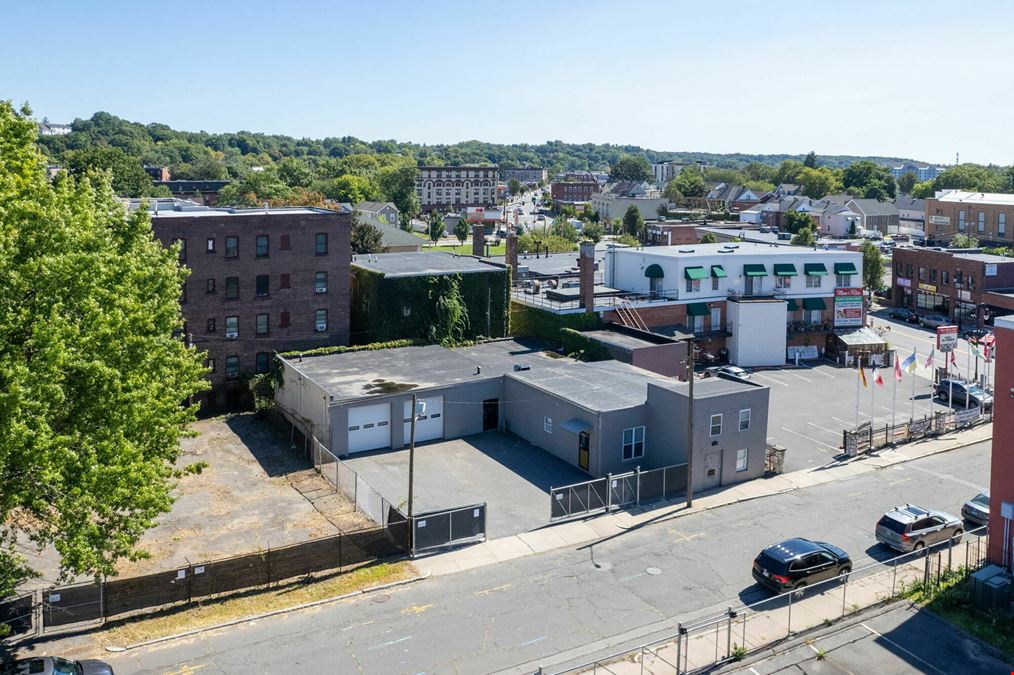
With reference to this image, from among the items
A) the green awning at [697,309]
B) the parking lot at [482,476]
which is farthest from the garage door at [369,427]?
the green awning at [697,309]

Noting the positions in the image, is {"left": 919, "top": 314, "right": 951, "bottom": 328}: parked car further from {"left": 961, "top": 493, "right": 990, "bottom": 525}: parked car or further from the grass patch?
the grass patch

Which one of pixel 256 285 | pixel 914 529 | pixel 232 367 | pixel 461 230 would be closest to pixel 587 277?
pixel 256 285

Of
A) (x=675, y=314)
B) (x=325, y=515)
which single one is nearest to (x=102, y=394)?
(x=325, y=515)

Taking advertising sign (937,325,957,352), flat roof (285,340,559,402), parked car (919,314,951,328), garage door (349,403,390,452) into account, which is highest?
advertising sign (937,325,957,352)

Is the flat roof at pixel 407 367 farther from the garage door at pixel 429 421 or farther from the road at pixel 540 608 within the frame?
the road at pixel 540 608

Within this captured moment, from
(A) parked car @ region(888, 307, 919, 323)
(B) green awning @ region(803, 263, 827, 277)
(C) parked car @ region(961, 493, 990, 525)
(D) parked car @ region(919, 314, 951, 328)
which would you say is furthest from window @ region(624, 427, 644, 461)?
(A) parked car @ region(888, 307, 919, 323)

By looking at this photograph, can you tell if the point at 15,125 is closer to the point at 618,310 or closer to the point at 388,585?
the point at 388,585
